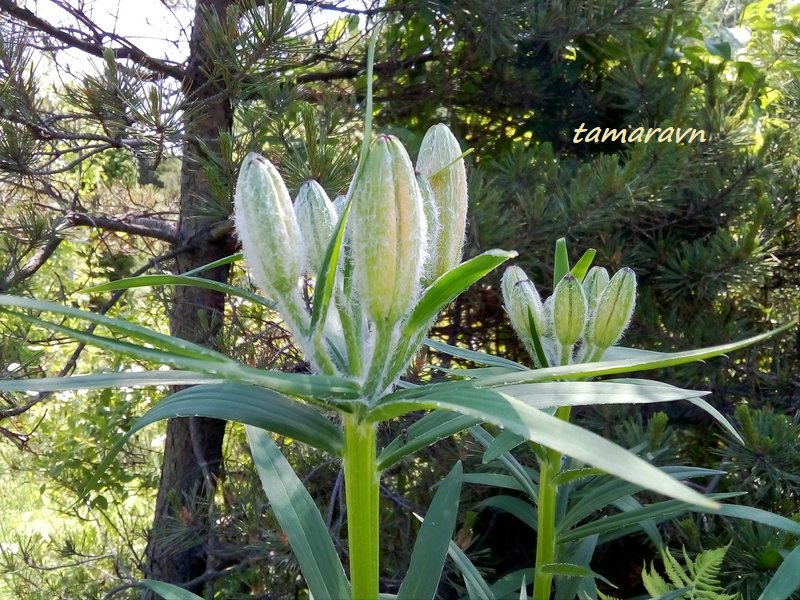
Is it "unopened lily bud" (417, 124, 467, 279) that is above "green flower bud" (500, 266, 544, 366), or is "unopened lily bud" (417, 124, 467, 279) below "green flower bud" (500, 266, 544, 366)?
above

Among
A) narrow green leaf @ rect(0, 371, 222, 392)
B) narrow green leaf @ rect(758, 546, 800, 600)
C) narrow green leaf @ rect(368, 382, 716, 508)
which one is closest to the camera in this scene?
narrow green leaf @ rect(368, 382, 716, 508)

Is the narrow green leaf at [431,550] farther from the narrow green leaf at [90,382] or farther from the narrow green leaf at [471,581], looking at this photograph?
the narrow green leaf at [90,382]

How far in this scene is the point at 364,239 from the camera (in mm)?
399

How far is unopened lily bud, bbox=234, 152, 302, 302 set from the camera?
0.42 m

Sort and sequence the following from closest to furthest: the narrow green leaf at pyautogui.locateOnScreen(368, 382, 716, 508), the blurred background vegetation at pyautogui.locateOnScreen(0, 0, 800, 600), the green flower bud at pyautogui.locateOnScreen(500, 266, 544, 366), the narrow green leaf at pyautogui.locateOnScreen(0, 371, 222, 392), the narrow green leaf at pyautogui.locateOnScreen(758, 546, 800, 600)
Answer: the narrow green leaf at pyautogui.locateOnScreen(368, 382, 716, 508)
the narrow green leaf at pyautogui.locateOnScreen(0, 371, 222, 392)
the narrow green leaf at pyautogui.locateOnScreen(758, 546, 800, 600)
the green flower bud at pyautogui.locateOnScreen(500, 266, 544, 366)
the blurred background vegetation at pyautogui.locateOnScreen(0, 0, 800, 600)

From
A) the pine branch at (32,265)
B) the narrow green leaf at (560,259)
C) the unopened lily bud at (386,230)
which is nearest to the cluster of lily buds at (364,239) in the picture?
the unopened lily bud at (386,230)

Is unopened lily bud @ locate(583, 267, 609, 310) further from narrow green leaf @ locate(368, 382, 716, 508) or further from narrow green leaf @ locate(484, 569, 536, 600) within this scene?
narrow green leaf @ locate(484, 569, 536, 600)

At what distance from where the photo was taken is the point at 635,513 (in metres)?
0.75

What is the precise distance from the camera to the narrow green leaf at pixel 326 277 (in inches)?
15.6

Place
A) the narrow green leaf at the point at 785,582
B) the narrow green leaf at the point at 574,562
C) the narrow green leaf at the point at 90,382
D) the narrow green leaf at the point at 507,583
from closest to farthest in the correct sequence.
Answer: the narrow green leaf at the point at 90,382 < the narrow green leaf at the point at 785,582 < the narrow green leaf at the point at 574,562 < the narrow green leaf at the point at 507,583

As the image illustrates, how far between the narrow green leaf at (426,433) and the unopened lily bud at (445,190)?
0.34 ft

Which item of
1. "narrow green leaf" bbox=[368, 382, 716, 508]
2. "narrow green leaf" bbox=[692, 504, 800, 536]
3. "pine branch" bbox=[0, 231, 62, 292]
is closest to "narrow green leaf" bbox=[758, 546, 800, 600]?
"narrow green leaf" bbox=[692, 504, 800, 536]

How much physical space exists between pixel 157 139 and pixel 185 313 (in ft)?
1.81

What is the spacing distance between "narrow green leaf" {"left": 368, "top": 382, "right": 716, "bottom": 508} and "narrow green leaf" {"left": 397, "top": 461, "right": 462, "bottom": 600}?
0.23 metres
